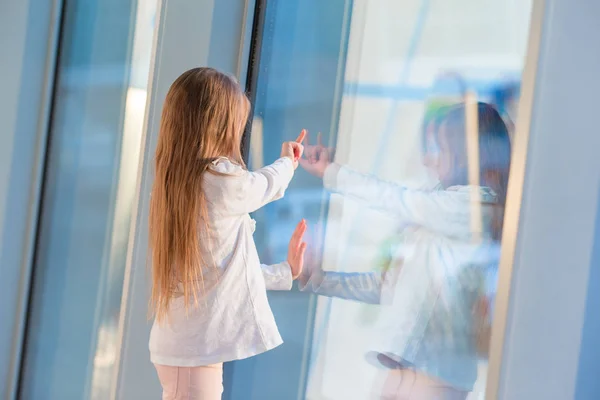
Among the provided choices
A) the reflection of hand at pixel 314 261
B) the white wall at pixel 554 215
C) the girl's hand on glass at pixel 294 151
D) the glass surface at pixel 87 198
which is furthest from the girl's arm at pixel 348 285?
the glass surface at pixel 87 198

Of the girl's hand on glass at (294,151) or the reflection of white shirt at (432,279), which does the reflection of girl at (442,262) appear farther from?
the girl's hand on glass at (294,151)

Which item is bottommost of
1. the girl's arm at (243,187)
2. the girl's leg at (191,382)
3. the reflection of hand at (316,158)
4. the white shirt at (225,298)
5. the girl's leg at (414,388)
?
the girl's leg at (191,382)

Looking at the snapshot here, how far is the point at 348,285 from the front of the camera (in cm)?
186

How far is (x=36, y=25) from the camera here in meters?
2.96

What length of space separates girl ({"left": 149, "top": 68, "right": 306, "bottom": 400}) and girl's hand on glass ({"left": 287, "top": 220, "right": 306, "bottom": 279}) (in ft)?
0.71

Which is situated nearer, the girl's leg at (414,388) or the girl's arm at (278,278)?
the girl's leg at (414,388)

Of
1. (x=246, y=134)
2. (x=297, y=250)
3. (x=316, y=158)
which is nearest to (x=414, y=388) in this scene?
(x=297, y=250)

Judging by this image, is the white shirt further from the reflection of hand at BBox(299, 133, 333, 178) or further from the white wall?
the white wall

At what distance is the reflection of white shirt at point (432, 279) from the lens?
149 cm

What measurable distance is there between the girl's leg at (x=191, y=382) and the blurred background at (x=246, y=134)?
29 centimetres

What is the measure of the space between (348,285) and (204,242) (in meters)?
0.35

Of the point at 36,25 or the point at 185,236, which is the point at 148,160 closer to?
the point at 185,236

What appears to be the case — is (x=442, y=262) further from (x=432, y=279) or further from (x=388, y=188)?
(x=388, y=188)

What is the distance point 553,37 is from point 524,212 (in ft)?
0.90
